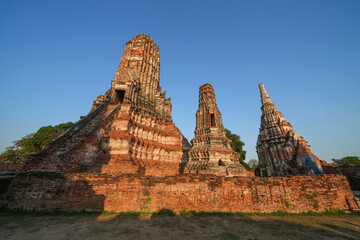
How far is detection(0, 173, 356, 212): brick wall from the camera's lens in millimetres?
5594

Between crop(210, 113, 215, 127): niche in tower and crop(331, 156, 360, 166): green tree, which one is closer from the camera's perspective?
crop(210, 113, 215, 127): niche in tower

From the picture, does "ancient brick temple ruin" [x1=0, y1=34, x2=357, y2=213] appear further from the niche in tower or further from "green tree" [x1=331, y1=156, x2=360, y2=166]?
"green tree" [x1=331, y1=156, x2=360, y2=166]

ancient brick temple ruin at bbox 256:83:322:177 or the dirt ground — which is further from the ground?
ancient brick temple ruin at bbox 256:83:322:177

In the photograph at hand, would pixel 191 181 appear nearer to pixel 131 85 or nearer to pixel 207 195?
pixel 207 195

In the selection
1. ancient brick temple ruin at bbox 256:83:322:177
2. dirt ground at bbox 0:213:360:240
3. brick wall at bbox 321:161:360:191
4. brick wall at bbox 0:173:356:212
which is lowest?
dirt ground at bbox 0:213:360:240

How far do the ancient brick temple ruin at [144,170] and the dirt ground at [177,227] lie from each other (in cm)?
62

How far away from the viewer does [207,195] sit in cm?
595

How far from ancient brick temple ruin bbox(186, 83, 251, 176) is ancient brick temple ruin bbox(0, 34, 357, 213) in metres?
0.10

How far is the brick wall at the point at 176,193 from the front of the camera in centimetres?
559

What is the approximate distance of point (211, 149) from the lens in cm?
1423

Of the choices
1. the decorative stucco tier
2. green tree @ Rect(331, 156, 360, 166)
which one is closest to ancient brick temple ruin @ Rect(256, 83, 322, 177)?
the decorative stucco tier

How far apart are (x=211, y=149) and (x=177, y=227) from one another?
10.4 m

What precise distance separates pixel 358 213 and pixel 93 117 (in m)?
15.4

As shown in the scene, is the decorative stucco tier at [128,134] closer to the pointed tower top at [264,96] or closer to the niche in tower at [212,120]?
the niche in tower at [212,120]
